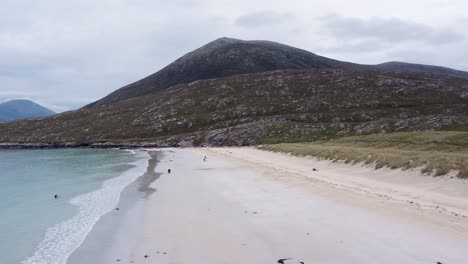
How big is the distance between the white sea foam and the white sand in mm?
3090

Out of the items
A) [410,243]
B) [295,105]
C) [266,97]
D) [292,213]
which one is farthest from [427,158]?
[266,97]

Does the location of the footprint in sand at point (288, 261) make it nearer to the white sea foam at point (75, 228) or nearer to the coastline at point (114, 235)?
the coastline at point (114, 235)

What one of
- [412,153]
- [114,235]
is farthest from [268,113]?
[114,235]

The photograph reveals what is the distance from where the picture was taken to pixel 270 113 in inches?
5704

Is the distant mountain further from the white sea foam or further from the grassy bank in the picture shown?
the white sea foam

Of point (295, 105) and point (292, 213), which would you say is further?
point (295, 105)

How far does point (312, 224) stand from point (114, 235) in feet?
30.5

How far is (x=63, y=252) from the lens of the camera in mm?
16797

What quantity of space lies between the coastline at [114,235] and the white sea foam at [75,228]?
1.36 feet

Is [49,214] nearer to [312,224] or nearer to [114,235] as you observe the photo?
[114,235]

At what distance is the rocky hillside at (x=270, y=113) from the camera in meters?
114

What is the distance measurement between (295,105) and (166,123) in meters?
48.7

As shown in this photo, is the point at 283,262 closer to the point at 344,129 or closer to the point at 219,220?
the point at 219,220

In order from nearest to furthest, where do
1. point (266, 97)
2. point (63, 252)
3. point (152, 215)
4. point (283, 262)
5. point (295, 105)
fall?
1. point (283, 262)
2. point (63, 252)
3. point (152, 215)
4. point (295, 105)
5. point (266, 97)
